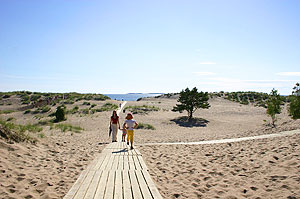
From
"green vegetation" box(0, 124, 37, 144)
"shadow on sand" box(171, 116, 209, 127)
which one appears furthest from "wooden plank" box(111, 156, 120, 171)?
"shadow on sand" box(171, 116, 209, 127)

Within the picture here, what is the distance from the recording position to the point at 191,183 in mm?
5770

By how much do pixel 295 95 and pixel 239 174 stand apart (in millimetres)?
14045

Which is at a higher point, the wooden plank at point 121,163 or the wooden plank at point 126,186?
the wooden plank at point 126,186

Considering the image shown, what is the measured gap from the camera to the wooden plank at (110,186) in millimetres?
4399

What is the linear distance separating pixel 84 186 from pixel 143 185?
1406 mm

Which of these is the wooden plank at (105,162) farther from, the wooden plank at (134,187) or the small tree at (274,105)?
the small tree at (274,105)

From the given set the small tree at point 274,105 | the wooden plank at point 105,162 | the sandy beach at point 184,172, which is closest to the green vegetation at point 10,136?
the sandy beach at point 184,172

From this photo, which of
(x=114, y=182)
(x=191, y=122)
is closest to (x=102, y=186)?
(x=114, y=182)

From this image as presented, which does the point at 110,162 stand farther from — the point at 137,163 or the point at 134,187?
the point at 134,187

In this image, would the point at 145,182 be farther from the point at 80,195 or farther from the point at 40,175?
the point at 40,175

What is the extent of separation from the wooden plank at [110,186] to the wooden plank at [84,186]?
468 mm

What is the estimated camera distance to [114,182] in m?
5.08

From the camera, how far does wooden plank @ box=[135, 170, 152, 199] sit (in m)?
4.49

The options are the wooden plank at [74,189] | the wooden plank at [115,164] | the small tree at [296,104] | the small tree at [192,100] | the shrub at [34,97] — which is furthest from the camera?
the shrub at [34,97]
